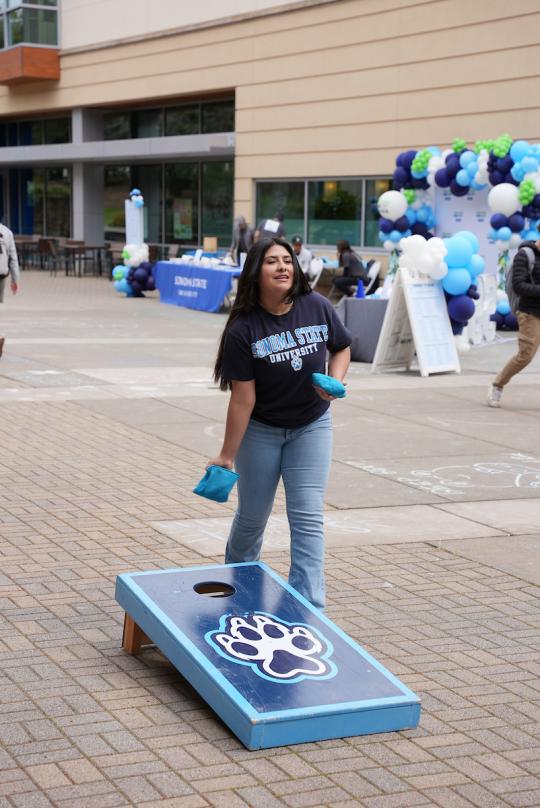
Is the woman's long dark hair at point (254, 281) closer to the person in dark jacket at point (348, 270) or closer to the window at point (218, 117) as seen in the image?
the person in dark jacket at point (348, 270)

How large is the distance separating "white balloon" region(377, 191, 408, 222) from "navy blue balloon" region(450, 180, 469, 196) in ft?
3.67

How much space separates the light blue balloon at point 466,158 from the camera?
1828 cm

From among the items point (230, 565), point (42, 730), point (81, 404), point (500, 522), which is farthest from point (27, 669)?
point (81, 404)

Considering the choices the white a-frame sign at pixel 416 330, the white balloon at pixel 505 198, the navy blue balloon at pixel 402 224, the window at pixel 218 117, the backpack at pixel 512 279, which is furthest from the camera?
the window at pixel 218 117

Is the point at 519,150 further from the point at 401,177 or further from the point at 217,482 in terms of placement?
the point at 217,482

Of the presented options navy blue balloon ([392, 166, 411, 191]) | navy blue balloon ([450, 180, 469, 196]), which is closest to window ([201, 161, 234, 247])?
navy blue balloon ([392, 166, 411, 191])

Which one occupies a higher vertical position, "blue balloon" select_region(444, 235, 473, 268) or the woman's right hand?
"blue balloon" select_region(444, 235, 473, 268)

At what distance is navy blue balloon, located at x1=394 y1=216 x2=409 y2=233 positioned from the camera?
1972 cm

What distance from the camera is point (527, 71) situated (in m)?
19.8

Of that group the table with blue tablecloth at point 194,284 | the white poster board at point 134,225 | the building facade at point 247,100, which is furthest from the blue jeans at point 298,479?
the white poster board at point 134,225

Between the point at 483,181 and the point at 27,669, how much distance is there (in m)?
15.1

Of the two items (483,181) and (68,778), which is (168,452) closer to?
(68,778)

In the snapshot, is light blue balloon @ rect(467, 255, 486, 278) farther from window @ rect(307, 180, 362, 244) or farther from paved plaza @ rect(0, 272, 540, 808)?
window @ rect(307, 180, 362, 244)

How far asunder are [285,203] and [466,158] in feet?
28.7
